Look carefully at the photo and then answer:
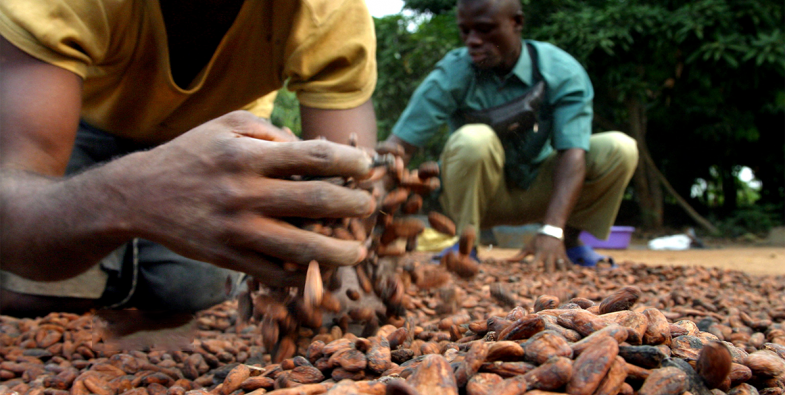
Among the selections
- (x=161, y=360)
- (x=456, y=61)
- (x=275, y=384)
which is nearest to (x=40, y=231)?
(x=161, y=360)

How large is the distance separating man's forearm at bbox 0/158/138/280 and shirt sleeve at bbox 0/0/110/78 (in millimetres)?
335

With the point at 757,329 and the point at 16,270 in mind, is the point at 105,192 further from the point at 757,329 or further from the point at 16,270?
the point at 757,329

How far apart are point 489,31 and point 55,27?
102 inches

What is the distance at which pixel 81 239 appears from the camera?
4.19 feet

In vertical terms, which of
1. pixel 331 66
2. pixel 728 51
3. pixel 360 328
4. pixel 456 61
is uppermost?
pixel 728 51

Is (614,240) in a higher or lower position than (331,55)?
lower

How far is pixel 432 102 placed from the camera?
3.80 metres

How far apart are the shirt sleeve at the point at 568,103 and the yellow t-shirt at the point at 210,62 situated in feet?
6.24

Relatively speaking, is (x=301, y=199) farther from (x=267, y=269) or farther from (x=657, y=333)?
(x=657, y=333)

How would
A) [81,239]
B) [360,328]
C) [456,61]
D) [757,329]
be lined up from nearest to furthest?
[81,239]
[360,328]
[757,329]
[456,61]

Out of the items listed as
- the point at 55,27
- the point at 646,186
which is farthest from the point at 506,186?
the point at 646,186

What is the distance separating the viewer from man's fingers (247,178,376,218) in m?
1.06

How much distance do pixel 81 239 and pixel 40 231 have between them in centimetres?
12

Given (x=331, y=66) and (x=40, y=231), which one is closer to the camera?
(x=40, y=231)
